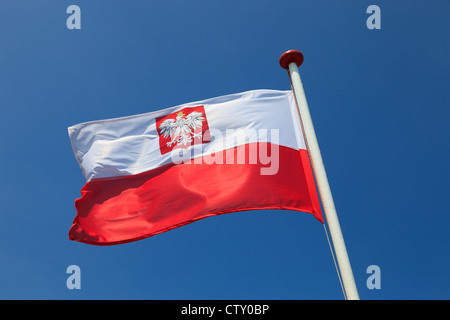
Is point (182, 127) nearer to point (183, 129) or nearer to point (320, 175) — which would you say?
point (183, 129)

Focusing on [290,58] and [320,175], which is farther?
[290,58]

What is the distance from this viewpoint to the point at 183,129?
26.6 feet

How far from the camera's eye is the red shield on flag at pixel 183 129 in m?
8.00

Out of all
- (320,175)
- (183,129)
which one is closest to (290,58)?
(320,175)

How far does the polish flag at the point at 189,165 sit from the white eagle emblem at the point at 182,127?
0.07 feet

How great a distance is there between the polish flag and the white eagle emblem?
0.07 feet

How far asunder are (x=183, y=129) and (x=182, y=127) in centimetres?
8

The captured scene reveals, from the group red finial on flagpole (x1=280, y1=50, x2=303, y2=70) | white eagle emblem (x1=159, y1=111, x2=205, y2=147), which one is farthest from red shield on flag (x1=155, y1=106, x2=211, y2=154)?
red finial on flagpole (x1=280, y1=50, x2=303, y2=70)

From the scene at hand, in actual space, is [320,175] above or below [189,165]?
below

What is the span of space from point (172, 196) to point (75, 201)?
6.46 ft

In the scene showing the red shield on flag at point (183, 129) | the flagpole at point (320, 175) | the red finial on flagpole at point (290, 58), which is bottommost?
the flagpole at point (320, 175)

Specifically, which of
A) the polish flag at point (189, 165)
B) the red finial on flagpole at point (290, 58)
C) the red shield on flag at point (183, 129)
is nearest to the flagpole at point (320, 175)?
the red finial on flagpole at point (290, 58)

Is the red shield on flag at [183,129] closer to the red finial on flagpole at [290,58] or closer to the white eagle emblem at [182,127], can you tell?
the white eagle emblem at [182,127]

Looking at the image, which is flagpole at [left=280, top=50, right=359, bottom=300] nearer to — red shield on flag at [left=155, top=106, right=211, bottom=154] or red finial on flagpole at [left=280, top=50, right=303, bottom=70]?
red finial on flagpole at [left=280, top=50, right=303, bottom=70]
